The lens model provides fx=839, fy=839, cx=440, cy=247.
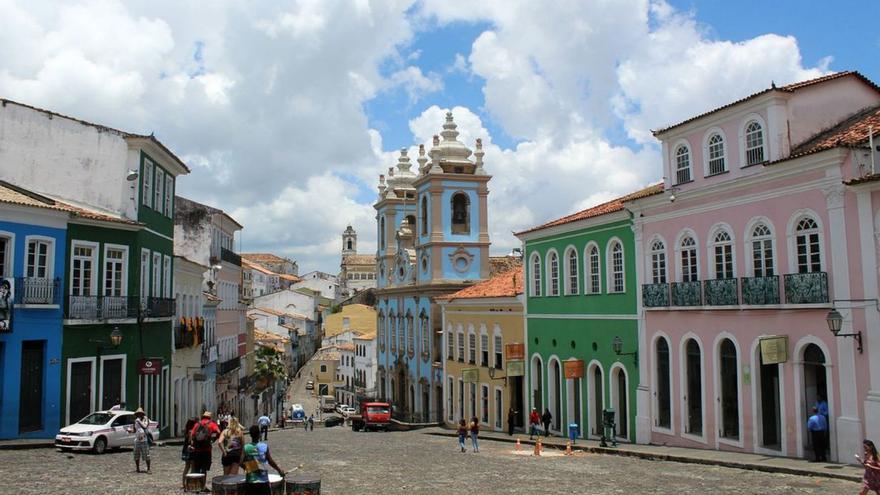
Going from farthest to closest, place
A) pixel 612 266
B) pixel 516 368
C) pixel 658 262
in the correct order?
pixel 516 368
pixel 612 266
pixel 658 262

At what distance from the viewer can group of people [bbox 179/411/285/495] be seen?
1072 cm

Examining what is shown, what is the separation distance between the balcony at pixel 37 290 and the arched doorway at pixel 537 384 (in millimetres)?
17235

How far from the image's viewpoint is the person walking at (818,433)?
18.2 m

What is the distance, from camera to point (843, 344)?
59.9 feet

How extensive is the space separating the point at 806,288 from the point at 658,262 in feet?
20.1

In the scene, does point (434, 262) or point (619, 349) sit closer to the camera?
point (619, 349)

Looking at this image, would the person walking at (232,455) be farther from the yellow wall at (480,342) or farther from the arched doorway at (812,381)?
the yellow wall at (480,342)

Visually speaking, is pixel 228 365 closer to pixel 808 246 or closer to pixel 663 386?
pixel 663 386

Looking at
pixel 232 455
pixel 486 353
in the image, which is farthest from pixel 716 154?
pixel 486 353

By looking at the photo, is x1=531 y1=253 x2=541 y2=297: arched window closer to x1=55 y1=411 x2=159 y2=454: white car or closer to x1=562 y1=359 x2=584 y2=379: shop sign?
x1=562 y1=359 x2=584 y2=379: shop sign

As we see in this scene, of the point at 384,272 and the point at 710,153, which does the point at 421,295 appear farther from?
the point at 710,153

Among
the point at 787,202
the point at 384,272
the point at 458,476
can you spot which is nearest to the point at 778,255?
the point at 787,202

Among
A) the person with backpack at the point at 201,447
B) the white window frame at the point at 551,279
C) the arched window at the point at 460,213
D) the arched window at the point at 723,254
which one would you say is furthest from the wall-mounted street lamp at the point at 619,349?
the arched window at the point at 460,213

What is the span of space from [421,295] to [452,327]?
9.45 m
